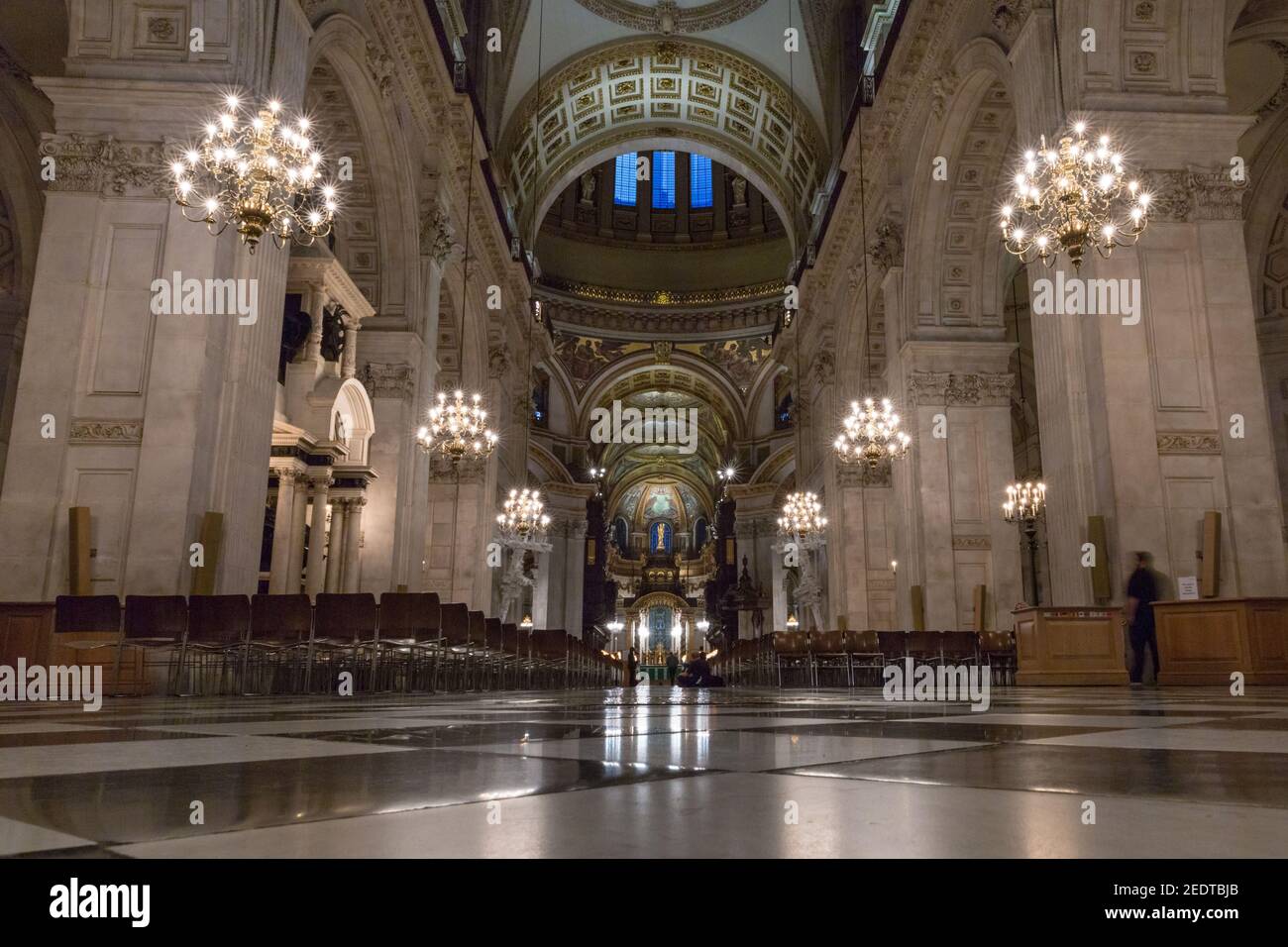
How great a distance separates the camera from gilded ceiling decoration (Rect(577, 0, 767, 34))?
20.1 metres

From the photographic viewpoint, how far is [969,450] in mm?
13055

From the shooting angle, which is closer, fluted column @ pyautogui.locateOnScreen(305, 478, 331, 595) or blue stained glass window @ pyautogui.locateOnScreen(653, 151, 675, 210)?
fluted column @ pyautogui.locateOnScreen(305, 478, 331, 595)

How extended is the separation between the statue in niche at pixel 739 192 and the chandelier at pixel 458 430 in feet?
74.2

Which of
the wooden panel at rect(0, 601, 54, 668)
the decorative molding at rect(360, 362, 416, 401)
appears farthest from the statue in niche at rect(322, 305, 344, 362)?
the wooden panel at rect(0, 601, 54, 668)

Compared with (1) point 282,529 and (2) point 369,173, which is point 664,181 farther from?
(1) point 282,529

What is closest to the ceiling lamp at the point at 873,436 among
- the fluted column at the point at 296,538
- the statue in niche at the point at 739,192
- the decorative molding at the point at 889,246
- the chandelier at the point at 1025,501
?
the chandelier at the point at 1025,501

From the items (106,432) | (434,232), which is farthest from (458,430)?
(106,432)

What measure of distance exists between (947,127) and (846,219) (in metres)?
4.37

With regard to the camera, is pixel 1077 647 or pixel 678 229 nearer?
pixel 1077 647

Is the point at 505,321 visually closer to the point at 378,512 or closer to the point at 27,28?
the point at 378,512

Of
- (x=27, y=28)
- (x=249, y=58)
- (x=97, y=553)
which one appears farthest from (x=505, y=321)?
(x=97, y=553)

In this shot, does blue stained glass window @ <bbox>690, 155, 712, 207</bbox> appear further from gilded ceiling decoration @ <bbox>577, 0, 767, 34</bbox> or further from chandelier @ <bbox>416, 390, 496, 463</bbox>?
chandelier @ <bbox>416, 390, 496, 463</bbox>

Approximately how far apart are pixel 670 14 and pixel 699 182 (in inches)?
525

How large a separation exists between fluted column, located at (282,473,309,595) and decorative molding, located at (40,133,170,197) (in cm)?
430
